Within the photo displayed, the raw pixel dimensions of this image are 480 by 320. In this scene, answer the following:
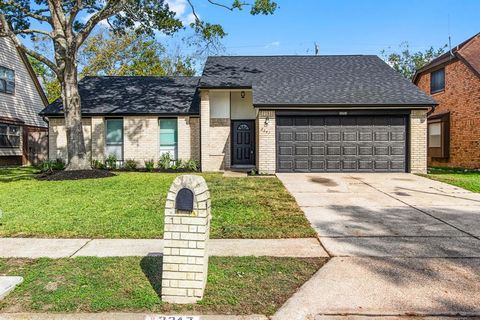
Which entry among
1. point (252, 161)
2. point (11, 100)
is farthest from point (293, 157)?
point (11, 100)

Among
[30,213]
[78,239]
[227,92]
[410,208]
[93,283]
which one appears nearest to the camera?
[93,283]

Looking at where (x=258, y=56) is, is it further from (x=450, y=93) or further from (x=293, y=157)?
(x=450, y=93)

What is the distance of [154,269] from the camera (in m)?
4.38

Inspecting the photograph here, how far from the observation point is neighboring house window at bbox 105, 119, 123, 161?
1828 cm

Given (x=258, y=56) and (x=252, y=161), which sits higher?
(x=258, y=56)

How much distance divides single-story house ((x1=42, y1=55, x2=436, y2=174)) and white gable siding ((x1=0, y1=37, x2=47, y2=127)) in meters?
5.24

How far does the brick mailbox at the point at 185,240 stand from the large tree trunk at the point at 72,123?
41.0 feet

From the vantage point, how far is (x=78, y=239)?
5.76 meters

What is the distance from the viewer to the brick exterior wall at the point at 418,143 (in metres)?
14.9

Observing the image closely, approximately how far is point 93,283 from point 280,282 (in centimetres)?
201

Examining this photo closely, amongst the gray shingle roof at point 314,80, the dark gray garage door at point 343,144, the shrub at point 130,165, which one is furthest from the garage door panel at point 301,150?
the shrub at point 130,165

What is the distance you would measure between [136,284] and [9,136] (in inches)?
882

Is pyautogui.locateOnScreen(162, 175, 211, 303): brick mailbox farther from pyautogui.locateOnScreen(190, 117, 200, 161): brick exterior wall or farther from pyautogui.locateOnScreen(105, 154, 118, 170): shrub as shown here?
pyautogui.locateOnScreen(105, 154, 118, 170): shrub

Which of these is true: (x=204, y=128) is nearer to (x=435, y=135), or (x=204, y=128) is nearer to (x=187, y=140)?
(x=187, y=140)
